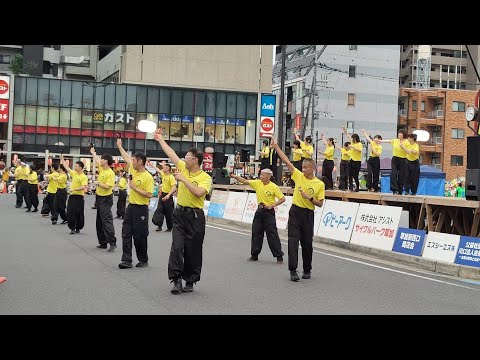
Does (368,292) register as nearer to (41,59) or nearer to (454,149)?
Result: (454,149)

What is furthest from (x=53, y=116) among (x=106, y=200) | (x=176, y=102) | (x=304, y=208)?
(x=304, y=208)

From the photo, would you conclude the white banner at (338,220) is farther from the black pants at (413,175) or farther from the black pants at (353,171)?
the black pants at (413,175)

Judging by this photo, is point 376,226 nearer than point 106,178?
No

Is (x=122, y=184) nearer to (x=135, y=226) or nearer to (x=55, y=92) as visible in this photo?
(x=135, y=226)

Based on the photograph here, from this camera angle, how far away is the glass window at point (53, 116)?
65.0 m

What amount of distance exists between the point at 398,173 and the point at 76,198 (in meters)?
8.59

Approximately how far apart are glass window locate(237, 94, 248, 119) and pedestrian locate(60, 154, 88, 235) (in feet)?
169

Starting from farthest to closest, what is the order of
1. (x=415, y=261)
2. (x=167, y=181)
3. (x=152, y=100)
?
(x=152, y=100), (x=167, y=181), (x=415, y=261)

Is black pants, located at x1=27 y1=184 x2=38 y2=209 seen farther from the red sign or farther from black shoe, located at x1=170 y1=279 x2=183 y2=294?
the red sign

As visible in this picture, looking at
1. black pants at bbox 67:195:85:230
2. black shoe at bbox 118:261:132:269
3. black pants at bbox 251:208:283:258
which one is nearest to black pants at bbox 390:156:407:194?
black pants at bbox 251:208:283:258

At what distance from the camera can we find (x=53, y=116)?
6512cm

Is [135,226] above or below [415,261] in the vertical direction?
above

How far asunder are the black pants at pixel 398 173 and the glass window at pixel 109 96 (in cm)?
5075

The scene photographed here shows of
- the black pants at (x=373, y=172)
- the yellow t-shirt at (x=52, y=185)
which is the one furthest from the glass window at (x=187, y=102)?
the black pants at (x=373, y=172)
